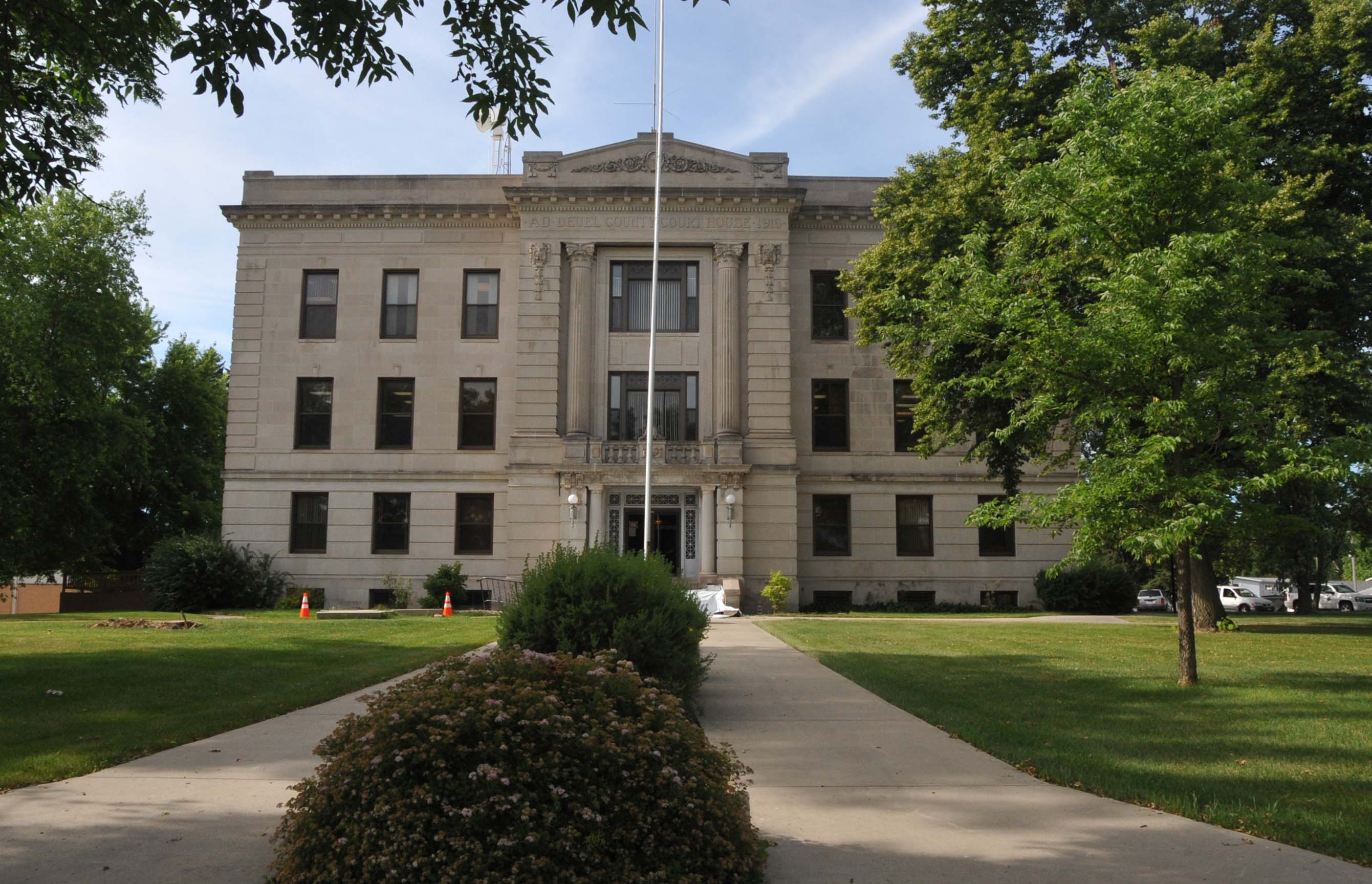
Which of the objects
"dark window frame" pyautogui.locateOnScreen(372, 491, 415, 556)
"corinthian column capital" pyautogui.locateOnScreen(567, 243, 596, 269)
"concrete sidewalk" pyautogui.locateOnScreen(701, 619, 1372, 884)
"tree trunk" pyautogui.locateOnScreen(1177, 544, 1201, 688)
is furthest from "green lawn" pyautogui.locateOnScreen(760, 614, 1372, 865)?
"dark window frame" pyautogui.locateOnScreen(372, 491, 415, 556)

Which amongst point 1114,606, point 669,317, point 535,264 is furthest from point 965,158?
point 1114,606

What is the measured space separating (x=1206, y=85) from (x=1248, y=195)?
186cm

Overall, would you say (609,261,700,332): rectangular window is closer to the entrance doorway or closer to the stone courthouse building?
the stone courthouse building

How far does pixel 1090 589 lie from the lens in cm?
3444

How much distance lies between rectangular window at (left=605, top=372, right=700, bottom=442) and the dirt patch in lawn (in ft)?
51.2

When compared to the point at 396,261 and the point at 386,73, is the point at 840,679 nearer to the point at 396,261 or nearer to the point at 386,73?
the point at 386,73

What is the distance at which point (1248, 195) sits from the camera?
13.5 m

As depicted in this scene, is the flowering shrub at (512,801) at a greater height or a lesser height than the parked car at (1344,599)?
greater

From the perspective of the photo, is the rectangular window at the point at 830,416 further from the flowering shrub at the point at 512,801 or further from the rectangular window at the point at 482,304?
the flowering shrub at the point at 512,801

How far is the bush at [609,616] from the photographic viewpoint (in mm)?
9945

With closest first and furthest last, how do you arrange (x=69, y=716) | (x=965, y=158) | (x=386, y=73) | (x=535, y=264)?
(x=386, y=73)
(x=69, y=716)
(x=965, y=158)
(x=535, y=264)

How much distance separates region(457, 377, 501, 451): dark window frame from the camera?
35.8 meters

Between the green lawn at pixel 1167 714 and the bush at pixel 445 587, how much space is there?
15.0 m

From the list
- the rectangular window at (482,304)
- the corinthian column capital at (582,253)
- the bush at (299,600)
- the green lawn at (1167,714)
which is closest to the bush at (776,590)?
the green lawn at (1167,714)
